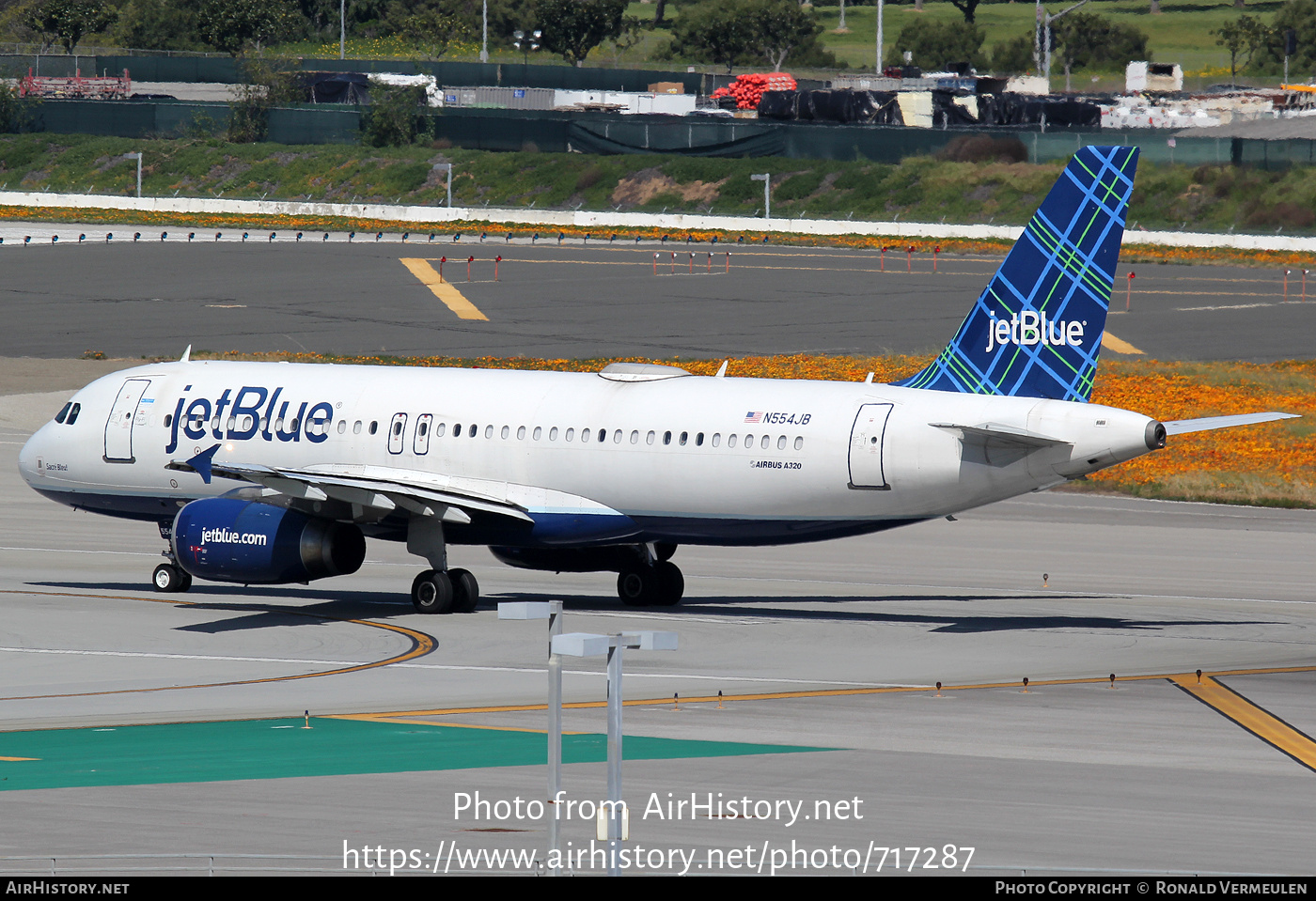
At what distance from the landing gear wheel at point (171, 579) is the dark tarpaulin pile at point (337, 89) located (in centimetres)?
14926

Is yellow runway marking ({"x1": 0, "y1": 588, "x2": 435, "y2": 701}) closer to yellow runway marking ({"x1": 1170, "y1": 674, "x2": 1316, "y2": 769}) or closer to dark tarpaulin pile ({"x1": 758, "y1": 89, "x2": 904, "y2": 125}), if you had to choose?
yellow runway marking ({"x1": 1170, "y1": 674, "x2": 1316, "y2": 769})

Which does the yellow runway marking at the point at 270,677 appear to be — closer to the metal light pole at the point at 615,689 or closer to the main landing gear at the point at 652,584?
the main landing gear at the point at 652,584

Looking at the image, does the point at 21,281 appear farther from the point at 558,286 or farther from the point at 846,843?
the point at 846,843

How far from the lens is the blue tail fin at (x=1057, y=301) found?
107 ft

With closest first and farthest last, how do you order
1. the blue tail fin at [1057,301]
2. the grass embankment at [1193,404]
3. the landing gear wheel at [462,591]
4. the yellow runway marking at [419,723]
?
the yellow runway marking at [419,723]
the blue tail fin at [1057,301]
the landing gear wheel at [462,591]
the grass embankment at [1193,404]

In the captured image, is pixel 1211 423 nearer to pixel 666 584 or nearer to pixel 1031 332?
pixel 1031 332

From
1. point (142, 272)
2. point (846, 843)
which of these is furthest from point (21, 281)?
point (846, 843)

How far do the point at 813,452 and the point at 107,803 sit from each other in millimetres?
16355

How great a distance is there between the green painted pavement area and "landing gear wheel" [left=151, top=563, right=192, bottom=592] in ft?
43.2

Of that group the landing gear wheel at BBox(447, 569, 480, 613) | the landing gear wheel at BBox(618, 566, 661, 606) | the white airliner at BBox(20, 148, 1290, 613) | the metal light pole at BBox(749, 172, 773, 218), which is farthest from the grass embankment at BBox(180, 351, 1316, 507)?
the metal light pole at BBox(749, 172, 773, 218)

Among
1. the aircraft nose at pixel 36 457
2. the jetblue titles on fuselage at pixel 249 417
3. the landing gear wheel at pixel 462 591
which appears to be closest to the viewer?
the landing gear wheel at pixel 462 591

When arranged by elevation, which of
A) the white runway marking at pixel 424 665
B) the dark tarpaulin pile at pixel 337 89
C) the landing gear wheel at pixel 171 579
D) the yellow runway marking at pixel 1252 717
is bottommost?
the landing gear wheel at pixel 171 579

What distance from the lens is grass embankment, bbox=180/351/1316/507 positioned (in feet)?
175

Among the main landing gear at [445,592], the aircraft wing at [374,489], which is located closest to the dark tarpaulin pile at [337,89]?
the aircraft wing at [374,489]
